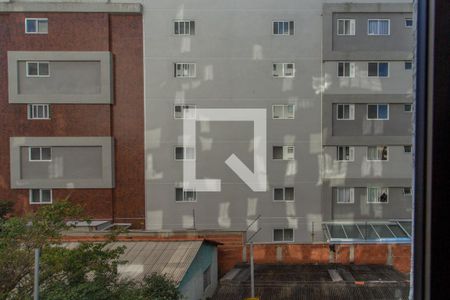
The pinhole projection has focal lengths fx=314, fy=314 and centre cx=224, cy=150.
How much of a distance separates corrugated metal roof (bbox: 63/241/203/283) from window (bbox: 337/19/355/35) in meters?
2.65

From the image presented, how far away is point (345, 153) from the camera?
3449mm

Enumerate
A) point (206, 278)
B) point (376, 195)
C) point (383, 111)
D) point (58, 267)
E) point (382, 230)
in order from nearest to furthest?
point (58, 267), point (206, 278), point (383, 111), point (382, 230), point (376, 195)

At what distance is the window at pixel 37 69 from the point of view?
12.0ft

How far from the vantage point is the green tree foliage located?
115cm

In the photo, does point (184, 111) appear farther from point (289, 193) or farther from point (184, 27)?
point (289, 193)

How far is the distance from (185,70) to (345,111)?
1853 mm

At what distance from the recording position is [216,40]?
3.62 m

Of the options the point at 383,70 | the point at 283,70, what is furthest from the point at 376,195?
the point at 283,70

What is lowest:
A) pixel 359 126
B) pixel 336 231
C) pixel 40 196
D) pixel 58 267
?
pixel 336 231

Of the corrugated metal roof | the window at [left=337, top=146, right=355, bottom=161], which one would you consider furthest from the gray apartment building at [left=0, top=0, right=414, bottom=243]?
the corrugated metal roof

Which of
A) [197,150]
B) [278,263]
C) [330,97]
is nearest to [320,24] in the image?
[330,97]

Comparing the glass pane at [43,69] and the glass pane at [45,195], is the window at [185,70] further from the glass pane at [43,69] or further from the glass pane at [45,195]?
the glass pane at [45,195]

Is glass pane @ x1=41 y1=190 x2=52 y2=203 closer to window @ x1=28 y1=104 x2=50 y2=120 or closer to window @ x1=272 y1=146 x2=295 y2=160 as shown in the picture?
window @ x1=28 y1=104 x2=50 y2=120

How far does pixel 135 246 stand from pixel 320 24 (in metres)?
2.94
